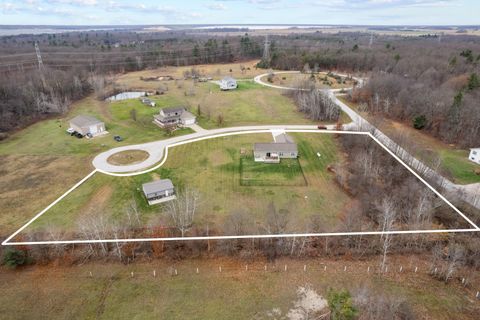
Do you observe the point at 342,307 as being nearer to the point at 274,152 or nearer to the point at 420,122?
the point at 274,152

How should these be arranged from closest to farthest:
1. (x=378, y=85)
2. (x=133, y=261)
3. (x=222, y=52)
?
(x=133, y=261) < (x=378, y=85) < (x=222, y=52)

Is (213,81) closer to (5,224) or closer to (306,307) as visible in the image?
(5,224)

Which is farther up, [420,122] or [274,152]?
[420,122]

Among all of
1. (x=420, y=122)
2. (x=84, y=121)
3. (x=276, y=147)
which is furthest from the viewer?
(x=84, y=121)

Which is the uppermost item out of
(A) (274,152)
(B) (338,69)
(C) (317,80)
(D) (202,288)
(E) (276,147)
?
(B) (338,69)

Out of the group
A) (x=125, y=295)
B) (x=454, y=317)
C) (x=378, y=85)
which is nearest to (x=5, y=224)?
(x=125, y=295)

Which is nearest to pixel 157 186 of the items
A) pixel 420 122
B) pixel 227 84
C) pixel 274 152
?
pixel 274 152
